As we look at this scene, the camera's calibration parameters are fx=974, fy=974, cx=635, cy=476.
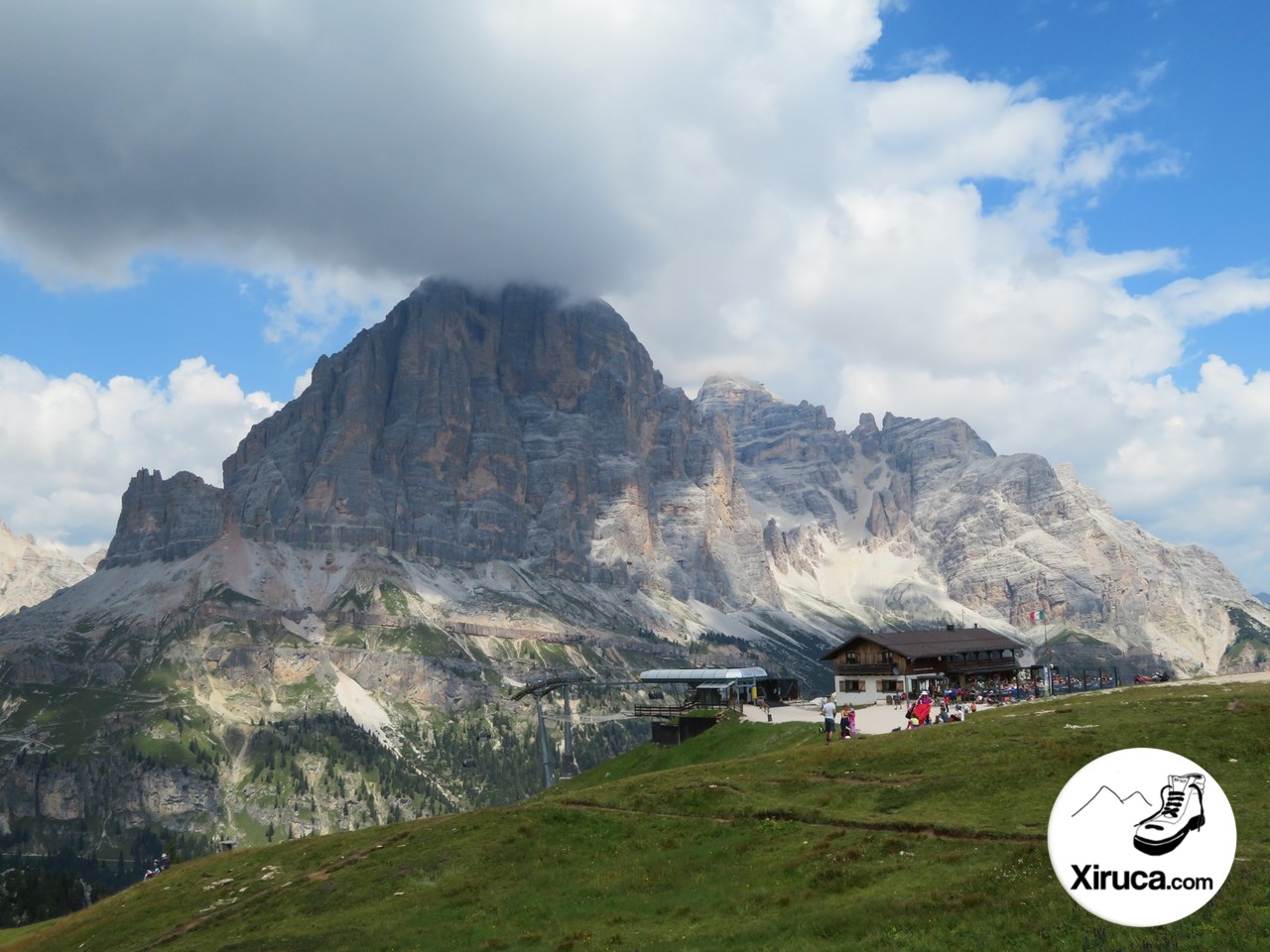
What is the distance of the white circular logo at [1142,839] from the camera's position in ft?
71.8

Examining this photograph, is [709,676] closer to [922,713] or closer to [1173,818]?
[922,713]

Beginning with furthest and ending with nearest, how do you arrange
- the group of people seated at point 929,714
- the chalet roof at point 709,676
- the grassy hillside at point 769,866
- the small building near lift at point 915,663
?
1. the small building near lift at point 915,663
2. the chalet roof at point 709,676
3. the group of people seated at point 929,714
4. the grassy hillside at point 769,866

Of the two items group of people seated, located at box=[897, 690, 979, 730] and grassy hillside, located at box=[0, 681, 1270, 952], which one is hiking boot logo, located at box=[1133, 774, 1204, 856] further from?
group of people seated, located at box=[897, 690, 979, 730]

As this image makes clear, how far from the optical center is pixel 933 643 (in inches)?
4855

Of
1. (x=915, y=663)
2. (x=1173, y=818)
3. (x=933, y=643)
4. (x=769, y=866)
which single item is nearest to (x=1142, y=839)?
(x=1173, y=818)

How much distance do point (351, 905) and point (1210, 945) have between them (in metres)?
38.0

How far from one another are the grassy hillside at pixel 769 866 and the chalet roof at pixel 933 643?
1985 inches

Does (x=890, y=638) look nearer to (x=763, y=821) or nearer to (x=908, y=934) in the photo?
(x=763, y=821)

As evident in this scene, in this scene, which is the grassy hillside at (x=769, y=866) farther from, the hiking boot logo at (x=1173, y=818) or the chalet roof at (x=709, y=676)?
the chalet roof at (x=709, y=676)

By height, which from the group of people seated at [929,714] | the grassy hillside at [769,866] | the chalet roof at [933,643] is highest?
the chalet roof at [933,643]

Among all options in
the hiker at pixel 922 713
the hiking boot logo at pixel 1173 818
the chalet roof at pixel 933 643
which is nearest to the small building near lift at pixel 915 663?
the chalet roof at pixel 933 643

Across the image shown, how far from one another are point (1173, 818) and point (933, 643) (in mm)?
105067

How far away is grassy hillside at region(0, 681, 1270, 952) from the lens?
30609 mm

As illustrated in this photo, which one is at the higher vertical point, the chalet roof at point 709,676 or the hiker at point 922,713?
the chalet roof at point 709,676
